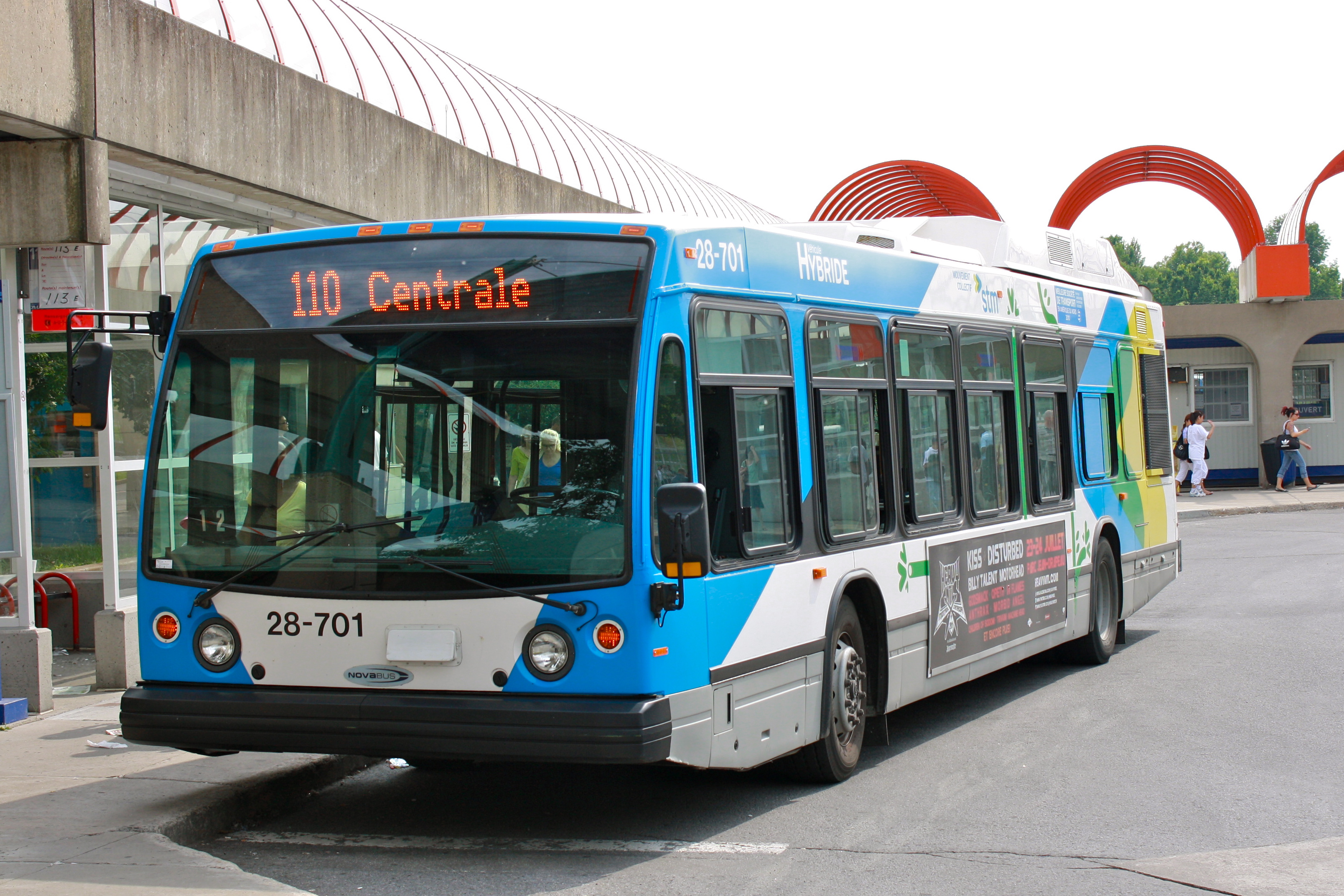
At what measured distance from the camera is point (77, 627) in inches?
472

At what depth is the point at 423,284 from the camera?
244 inches

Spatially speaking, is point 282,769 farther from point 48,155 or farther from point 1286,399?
point 1286,399

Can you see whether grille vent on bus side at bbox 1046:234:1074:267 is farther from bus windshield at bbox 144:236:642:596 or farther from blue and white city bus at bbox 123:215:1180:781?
bus windshield at bbox 144:236:642:596

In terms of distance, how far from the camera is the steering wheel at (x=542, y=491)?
19.4ft

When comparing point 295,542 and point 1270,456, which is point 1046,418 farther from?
point 1270,456

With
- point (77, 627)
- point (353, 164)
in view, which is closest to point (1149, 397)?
point (353, 164)

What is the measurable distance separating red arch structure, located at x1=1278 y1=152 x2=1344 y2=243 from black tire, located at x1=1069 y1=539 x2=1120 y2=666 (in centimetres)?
2112

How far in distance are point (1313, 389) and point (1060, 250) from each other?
21.8 m

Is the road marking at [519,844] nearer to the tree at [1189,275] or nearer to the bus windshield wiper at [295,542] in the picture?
the bus windshield wiper at [295,542]

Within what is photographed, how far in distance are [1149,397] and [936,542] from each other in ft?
18.3

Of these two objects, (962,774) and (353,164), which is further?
(353,164)

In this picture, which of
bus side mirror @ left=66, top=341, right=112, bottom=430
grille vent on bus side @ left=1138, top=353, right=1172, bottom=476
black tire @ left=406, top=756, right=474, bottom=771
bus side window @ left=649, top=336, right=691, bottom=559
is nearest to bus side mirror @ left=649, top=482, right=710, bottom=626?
bus side window @ left=649, top=336, right=691, bottom=559

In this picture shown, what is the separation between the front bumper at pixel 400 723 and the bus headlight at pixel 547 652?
0.36 feet

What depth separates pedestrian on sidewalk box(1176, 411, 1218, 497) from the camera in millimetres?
28812
